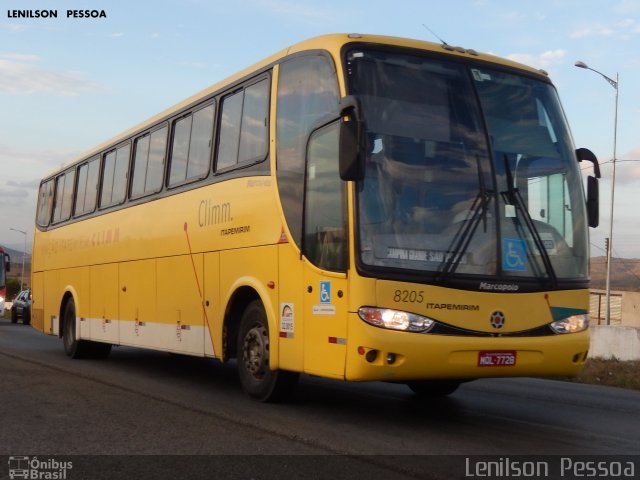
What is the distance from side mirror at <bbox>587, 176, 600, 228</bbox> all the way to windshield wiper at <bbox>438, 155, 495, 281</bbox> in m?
1.37

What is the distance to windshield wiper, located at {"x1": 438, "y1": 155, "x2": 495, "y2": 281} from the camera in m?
7.99

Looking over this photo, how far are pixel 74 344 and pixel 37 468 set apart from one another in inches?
420

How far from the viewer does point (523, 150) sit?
872cm

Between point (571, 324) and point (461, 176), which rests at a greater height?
point (461, 176)

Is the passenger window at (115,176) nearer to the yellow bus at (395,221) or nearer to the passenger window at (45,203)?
the passenger window at (45,203)

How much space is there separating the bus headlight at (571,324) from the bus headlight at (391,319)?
142 cm

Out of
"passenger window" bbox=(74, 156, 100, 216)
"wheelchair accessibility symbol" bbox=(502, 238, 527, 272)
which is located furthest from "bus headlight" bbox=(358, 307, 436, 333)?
"passenger window" bbox=(74, 156, 100, 216)

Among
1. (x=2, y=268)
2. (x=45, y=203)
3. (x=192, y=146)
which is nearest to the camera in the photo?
(x=192, y=146)

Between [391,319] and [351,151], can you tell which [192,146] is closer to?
[351,151]

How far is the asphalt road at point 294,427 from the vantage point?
21.3ft

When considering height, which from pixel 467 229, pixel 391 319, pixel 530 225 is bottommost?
pixel 391 319

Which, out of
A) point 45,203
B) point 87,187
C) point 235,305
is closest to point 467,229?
point 235,305

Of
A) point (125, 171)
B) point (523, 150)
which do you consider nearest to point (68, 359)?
point (125, 171)

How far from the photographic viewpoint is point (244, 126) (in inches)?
409
